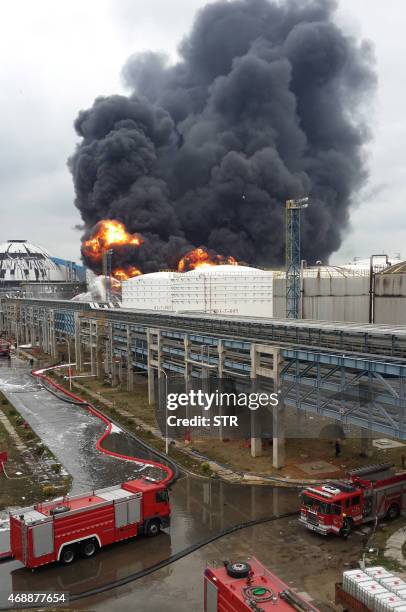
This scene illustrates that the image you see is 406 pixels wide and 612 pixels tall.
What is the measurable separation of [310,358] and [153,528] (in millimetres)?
11115

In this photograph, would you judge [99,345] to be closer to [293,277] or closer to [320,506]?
[293,277]

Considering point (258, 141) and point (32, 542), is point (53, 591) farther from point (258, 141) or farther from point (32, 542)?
point (258, 141)

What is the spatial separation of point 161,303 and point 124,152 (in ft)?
155

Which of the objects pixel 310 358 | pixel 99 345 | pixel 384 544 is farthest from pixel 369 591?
pixel 99 345

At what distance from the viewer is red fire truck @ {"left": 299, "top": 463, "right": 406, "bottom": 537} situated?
22077 mm

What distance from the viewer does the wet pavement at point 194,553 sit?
727 inches

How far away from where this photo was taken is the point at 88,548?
20.9 meters

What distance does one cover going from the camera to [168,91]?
146 meters

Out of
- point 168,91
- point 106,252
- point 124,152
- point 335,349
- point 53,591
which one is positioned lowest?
point 53,591

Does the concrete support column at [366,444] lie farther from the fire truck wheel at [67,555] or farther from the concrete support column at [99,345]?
the concrete support column at [99,345]

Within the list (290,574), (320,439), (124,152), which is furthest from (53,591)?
(124,152)

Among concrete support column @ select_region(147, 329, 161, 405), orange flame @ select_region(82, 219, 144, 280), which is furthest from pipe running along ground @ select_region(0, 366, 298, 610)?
orange flame @ select_region(82, 219, 144, 280)

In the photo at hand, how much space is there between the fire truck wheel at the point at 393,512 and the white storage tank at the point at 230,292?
41966 mm

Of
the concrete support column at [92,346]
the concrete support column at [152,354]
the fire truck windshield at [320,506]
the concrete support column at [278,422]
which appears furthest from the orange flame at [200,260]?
the fire truck windshield at [320,506]
